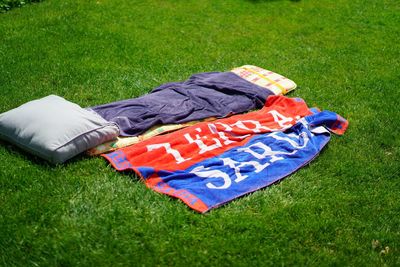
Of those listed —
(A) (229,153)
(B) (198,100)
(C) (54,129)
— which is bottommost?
(A) (229,153)

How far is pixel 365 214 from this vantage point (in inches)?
172

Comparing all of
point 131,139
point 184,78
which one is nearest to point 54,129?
point 131,139

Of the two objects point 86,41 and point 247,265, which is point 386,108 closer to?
point 247,265

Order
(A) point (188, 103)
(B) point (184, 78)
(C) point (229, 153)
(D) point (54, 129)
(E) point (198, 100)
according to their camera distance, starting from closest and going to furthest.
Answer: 1. (D) point (54, 129)
2. (C) point (229, 153)
3. (A) point (188, 103)
4. (E) point (198, 100)
5. (B) point (184, 78)

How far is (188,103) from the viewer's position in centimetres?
604

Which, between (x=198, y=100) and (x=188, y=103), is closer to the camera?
(x=188, y=103)

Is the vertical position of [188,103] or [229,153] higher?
[188,103]

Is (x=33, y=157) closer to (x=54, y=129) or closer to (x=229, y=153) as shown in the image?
(x=54, y=129)

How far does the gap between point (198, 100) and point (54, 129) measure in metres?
2.03

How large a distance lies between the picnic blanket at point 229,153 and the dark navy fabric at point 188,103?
239mm

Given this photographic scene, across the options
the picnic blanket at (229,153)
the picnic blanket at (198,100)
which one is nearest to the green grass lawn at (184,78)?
the picnic blanket at (229,153)

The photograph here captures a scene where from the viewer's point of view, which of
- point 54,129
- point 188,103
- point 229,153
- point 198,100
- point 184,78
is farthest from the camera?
point 184,78

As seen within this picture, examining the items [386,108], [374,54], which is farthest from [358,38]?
[386,108]

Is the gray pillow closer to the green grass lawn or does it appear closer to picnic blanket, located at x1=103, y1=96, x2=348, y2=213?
the green grass lawn
